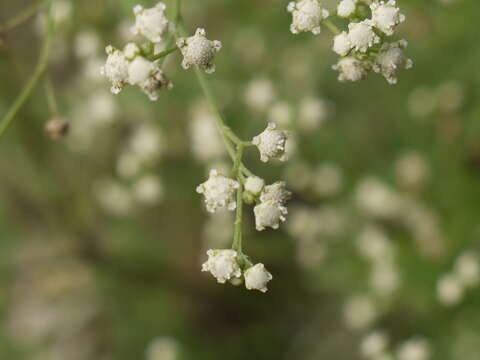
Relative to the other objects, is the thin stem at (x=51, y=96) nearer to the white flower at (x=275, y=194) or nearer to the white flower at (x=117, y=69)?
the white flower at (x=117, y=69)

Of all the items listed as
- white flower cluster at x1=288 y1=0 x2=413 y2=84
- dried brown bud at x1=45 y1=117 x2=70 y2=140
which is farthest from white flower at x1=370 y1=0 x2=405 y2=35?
dried brown bud at x1=45 y1=117 x2=70 y2=140

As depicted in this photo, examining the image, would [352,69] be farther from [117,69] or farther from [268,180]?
[268,180]

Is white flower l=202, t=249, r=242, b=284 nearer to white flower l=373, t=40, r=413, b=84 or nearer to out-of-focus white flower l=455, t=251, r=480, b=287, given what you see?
white flower l=373, t=40, r=413, b=84

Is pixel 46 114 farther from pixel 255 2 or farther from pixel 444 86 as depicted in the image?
pixel 444 86

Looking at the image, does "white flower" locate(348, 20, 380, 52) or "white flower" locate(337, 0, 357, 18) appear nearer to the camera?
Answer: "white flower" locate(348, 20, 380, 52)

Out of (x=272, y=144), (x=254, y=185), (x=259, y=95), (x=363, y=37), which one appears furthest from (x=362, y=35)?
(x=259, y=95)

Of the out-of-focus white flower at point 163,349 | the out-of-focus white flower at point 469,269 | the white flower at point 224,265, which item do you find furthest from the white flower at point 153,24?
the out-of-focus white flower at point 163,349

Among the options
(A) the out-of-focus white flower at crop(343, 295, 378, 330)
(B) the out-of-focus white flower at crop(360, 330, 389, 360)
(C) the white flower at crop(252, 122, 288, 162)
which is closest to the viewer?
(C) the white flower at crop(252, 122, 288, 162)
